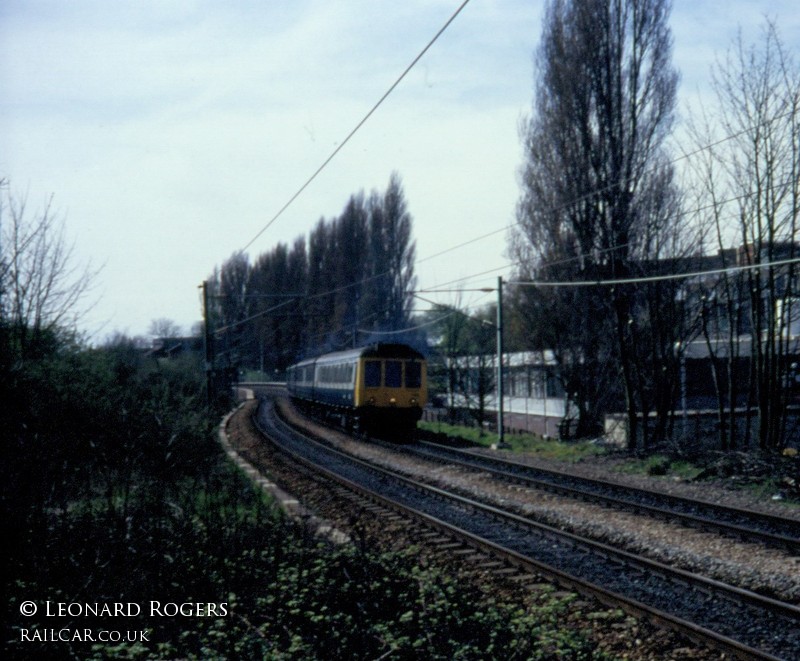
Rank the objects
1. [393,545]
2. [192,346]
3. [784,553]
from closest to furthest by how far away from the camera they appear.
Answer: [784,553], [393,545], [192,346]

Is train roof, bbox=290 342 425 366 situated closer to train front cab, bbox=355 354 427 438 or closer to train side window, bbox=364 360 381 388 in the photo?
train front cab, bbox=355 354 427 438

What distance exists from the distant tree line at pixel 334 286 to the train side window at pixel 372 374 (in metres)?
15.2

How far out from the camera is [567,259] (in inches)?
920

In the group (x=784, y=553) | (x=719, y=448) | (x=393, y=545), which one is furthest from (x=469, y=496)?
(x=719, y=448)

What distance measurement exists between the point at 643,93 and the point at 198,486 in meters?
17.2

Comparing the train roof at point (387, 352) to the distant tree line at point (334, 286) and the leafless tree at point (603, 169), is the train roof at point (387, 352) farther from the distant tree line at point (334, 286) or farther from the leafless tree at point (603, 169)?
the distant tree line at point (334, 286)

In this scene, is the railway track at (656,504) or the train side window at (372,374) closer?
the railway track at (656,504)

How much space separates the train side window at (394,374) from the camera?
24172mm

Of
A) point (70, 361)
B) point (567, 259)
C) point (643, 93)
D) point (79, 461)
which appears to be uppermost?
point (643, 93)

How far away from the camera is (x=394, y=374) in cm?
2430

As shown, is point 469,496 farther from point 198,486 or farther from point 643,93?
point 643,93

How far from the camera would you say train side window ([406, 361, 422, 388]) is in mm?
24531

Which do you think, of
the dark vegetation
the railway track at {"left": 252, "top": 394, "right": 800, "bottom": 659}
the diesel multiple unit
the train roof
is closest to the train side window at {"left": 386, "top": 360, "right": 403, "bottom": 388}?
the diesel multiple unit

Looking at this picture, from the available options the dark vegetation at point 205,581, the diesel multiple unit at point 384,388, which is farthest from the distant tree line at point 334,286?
the dark vegetation at point 205,581
